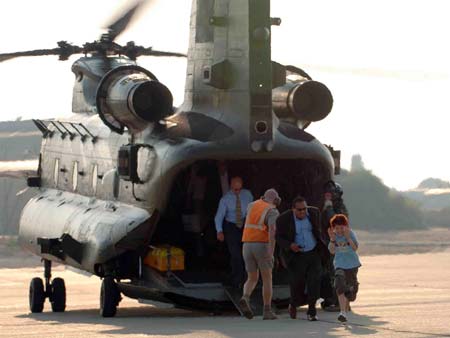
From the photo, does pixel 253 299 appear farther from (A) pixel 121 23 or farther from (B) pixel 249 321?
(A) pixel 121 23

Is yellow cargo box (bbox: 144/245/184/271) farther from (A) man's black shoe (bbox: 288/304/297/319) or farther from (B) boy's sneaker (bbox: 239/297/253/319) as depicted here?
(A) man's black shoe (bbox: 288/304/297/319)

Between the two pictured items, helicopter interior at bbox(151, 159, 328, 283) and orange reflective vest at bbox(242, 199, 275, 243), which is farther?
helicopter interior at bbox(151, 159, 328, 283)

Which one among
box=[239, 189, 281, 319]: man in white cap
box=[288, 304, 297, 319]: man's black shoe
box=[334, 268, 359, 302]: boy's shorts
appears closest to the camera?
box=[334, 268, 359, 302]: boy's shorts

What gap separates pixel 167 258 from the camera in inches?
851

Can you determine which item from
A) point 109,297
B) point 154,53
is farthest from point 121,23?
point 109,297

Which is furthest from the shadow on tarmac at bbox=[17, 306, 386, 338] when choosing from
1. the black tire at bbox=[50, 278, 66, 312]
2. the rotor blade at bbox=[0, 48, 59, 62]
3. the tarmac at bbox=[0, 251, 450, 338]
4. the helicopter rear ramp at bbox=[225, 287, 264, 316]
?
the rotor blade at bbox=[0, 48, 59, 62]

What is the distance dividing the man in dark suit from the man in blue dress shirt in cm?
149

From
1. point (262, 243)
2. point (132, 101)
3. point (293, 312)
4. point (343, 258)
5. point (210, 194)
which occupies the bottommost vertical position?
point (293, 312)

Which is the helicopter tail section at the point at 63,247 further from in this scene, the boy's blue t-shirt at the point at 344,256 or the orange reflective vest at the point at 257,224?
the boy's blue t-shirt at the point at 344,256

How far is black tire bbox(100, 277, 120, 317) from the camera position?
21.7m

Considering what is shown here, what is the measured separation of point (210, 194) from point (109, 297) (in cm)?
262

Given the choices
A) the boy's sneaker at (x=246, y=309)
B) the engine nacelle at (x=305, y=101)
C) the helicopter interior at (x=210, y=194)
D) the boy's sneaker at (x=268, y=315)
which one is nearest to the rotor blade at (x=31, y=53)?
the helicopter interior at (x=210, y=194)

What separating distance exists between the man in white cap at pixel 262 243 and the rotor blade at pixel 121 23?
5135 millimetres

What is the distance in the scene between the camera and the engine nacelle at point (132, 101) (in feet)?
72.2
